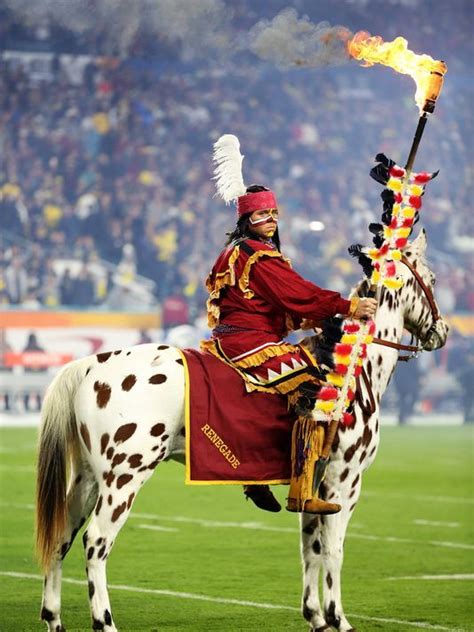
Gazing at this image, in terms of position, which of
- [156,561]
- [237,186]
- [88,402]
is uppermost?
[237,186]

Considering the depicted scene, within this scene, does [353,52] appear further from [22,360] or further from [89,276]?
[89,276]

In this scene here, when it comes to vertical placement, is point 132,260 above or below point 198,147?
below

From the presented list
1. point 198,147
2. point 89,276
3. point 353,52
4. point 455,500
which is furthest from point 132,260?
point 353,52

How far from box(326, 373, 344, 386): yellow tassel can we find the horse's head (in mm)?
665

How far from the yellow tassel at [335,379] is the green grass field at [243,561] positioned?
1336mm

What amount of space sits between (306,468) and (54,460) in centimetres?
123

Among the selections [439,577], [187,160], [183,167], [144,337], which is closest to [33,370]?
[144,337]

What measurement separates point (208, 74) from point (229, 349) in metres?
18.5

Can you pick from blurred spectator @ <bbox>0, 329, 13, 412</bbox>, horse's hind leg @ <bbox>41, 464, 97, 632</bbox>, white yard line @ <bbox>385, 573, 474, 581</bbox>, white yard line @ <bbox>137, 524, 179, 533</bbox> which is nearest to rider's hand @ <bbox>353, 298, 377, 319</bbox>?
horse's hind leg @ <bbox>41, 464, 97, 632</bbox>

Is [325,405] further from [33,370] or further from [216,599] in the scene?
[33,370]

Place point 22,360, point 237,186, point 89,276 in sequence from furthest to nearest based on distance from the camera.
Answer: point 89,276 → point 22,360 → point 237,186

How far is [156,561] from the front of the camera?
364 inches

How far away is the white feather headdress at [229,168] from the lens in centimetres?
688

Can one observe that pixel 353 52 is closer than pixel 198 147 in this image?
Yes
